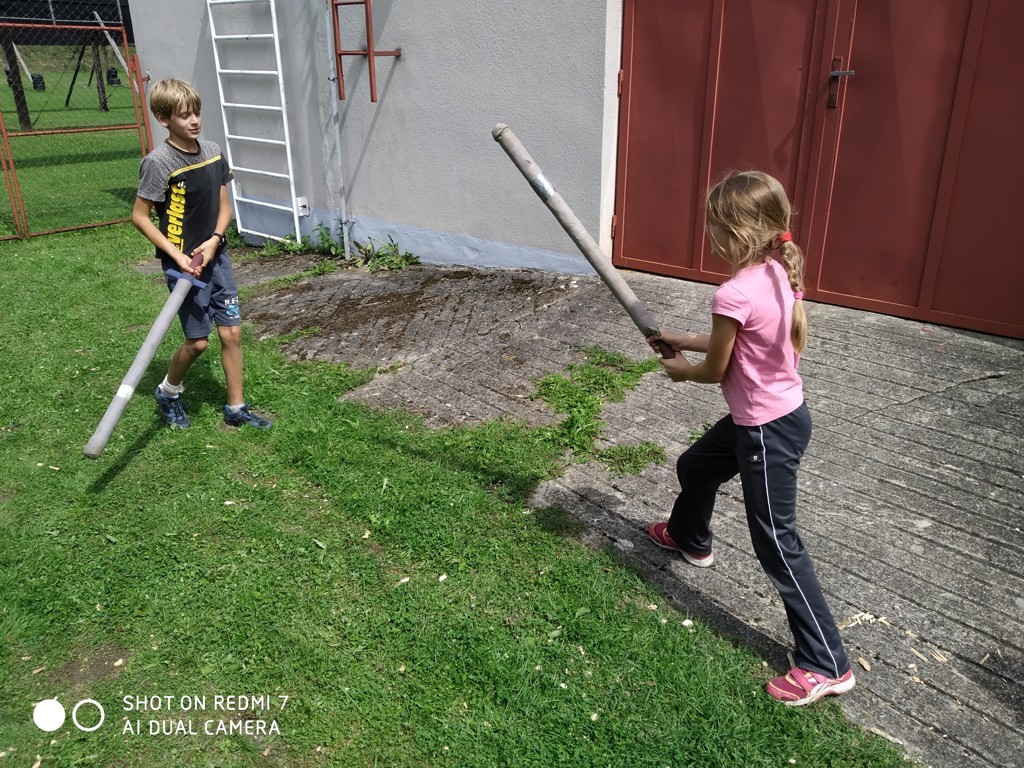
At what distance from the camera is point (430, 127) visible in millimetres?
7426

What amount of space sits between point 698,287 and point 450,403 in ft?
7.74

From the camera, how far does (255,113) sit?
364 inches

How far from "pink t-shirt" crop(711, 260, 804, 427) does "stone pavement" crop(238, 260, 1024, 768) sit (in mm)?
908

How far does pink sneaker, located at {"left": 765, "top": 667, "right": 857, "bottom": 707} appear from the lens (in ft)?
8.66

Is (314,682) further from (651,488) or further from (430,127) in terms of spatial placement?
(430,127)

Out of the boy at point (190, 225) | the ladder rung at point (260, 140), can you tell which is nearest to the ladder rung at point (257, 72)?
the ladder rung at point (260, 140)

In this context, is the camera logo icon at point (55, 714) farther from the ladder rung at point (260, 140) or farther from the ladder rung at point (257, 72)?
the ladder rung at point (257, 72)

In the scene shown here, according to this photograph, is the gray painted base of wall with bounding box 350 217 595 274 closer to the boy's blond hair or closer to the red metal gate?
the red metal gate

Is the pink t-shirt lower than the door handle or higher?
lower

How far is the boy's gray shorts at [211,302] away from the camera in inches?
176

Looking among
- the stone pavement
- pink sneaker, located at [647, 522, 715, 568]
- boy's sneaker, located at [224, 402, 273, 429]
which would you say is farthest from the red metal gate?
boy's sneaker, located at [224, 402, 273, 429]

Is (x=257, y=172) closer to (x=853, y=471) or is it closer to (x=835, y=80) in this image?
(x=835, y=80)

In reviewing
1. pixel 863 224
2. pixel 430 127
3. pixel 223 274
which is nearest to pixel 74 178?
pixel 430 127

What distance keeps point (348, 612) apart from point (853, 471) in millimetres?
2473
